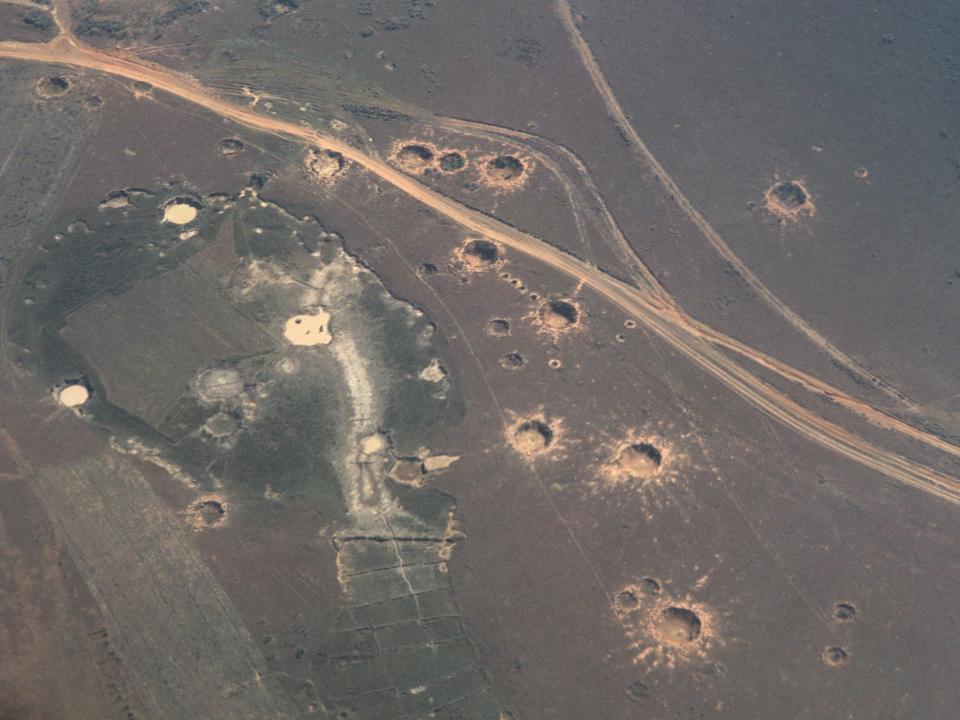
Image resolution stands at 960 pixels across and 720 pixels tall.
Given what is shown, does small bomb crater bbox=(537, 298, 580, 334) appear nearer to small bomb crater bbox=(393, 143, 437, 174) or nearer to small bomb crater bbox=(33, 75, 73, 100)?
small bomb crater bbox=(393, 143, 437, 174)

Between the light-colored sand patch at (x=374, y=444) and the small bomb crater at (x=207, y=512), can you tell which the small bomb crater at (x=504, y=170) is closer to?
the light-colored sand patch at (x=374, y=444)

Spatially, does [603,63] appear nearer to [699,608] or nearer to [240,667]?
[699,608]

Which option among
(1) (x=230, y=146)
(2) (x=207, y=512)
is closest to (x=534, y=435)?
(2) (x=207, y=512)

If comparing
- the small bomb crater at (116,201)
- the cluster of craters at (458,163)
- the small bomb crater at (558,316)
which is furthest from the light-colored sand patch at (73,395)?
the small bomb crater at (558,316)

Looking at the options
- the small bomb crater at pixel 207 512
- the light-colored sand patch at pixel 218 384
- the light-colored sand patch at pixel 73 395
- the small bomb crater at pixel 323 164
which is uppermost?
the small bomb crater at pixel 323 164

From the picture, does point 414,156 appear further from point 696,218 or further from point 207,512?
point 207,512

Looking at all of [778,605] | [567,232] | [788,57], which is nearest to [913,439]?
[778,605]
